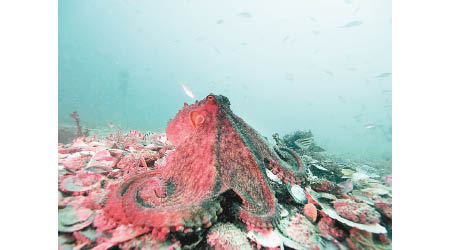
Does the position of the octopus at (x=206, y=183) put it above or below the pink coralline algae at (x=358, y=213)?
above

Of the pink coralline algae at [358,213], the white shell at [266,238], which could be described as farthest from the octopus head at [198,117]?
the pink coralline algae at [358,213]

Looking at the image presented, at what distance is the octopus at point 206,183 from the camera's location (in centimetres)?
102

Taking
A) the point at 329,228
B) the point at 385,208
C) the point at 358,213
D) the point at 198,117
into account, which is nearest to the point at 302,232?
the point at 329,228

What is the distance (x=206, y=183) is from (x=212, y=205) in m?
0.19

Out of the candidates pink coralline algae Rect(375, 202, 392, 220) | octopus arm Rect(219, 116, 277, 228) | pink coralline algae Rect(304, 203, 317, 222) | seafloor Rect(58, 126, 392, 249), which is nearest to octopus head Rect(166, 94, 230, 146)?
octopus arm Rect(219, 116, 277, 228)

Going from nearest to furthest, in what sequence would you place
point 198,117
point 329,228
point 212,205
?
point 212,205, point 329,228, point 198,117

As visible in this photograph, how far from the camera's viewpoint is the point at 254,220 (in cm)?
121

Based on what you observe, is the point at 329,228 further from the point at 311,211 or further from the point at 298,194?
the point at 298,194

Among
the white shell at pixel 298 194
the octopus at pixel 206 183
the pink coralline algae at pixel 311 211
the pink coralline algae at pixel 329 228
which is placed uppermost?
the octopus at pixel 206 183

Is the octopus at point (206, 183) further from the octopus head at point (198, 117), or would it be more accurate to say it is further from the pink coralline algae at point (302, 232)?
the pink coralline algae at point (302, 232)

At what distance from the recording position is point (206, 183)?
4.17 feet

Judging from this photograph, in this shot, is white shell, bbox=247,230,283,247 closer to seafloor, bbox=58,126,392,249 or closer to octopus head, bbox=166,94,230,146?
seafloor, bbox=58,126,392,249
